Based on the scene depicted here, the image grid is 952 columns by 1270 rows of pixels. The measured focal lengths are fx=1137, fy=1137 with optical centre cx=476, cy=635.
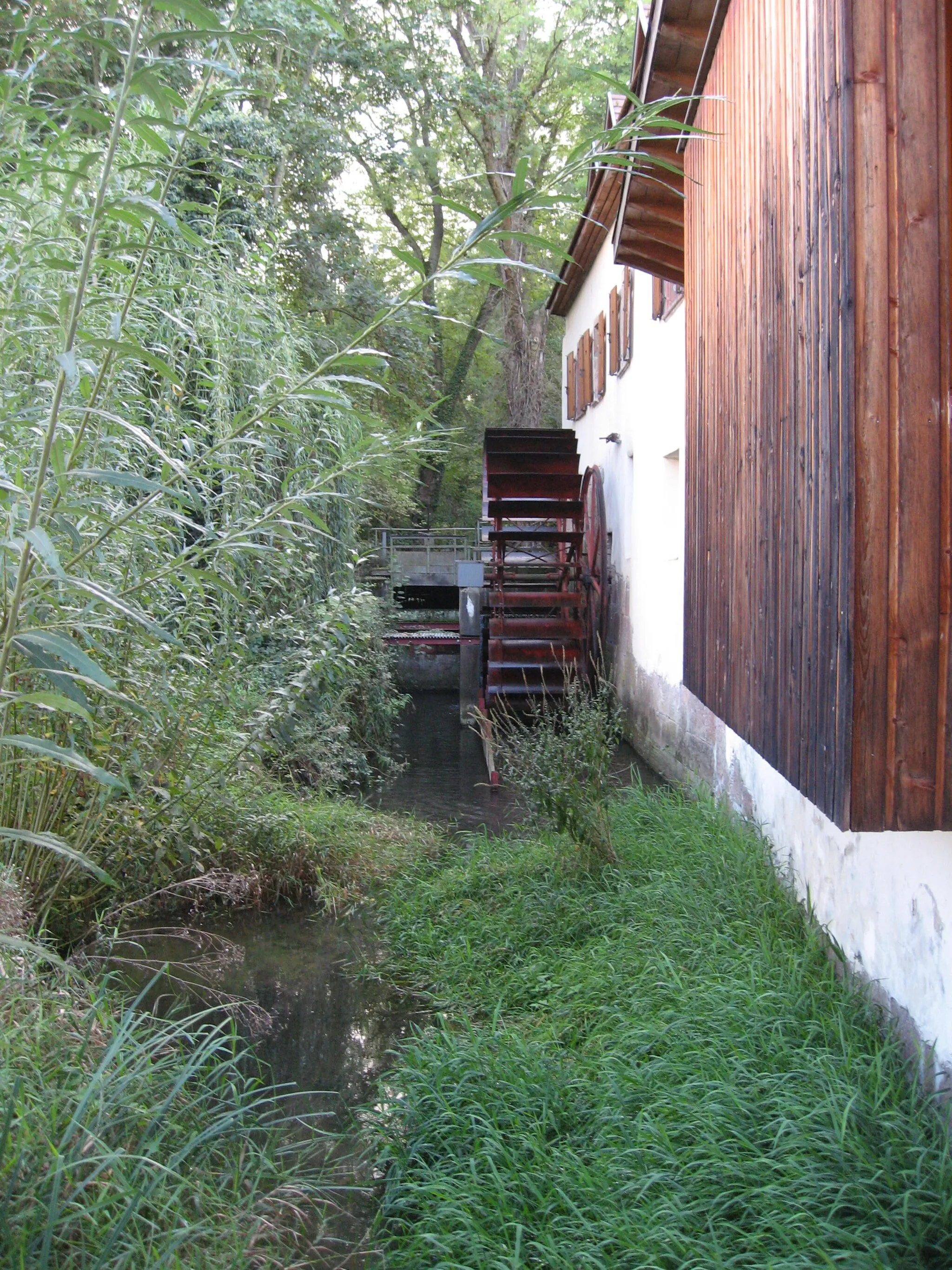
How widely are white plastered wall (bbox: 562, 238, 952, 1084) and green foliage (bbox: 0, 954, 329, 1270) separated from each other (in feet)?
5.11

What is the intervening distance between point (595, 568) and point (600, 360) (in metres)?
2.52

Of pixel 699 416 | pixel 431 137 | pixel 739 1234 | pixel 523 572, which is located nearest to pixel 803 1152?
pixel 739 1234

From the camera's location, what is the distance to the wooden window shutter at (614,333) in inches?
449

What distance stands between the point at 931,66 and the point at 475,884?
4.01 m

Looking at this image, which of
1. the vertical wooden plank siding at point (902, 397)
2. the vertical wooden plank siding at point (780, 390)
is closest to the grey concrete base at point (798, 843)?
the vertical wooden plank siding at point (780, 390)

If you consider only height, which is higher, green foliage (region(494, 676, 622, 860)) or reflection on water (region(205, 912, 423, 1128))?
green foliage (region(494, 676, 622, 860))

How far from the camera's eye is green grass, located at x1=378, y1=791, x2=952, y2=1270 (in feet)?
7.38

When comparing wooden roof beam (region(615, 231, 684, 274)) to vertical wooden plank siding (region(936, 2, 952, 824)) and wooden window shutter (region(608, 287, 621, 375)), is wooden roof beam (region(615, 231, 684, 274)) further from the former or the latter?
wooden window shutter (region(608, 287, 621, 375))

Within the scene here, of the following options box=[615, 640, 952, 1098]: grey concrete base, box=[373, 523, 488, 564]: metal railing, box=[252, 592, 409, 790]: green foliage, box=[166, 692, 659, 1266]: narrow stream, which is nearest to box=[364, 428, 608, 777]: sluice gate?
box=[252, 592, 409, 790]: green foliage

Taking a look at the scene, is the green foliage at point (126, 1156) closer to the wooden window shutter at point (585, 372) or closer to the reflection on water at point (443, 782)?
the reflection on water at point (443, 782)

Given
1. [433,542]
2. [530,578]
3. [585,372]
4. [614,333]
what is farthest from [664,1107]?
[433,542]

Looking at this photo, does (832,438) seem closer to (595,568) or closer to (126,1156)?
(126,1156)

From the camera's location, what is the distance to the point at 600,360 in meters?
13.1

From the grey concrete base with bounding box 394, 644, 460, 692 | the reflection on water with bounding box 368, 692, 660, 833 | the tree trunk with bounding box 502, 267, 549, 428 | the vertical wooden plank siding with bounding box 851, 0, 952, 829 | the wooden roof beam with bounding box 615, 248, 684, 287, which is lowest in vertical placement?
the reflection on water with bounding box 368, 692, 660, 833
